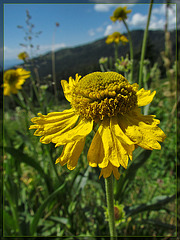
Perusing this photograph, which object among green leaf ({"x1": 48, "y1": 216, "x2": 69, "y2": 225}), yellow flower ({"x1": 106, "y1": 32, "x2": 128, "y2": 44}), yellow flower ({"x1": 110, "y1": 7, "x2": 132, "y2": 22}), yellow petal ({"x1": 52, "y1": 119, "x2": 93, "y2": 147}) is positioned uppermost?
yellow flower ({"x1": 110, "y1": 7, "x2": 132, "y2": 22})

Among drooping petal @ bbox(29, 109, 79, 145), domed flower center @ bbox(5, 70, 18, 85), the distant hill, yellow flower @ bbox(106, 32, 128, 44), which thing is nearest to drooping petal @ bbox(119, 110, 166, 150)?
drooping petal @ bbox(29, 109, 79, 145)

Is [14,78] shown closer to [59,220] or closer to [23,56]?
[23,56]

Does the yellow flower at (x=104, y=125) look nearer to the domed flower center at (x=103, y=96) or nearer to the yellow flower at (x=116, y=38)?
the domed flower center at (x=103, y=96)

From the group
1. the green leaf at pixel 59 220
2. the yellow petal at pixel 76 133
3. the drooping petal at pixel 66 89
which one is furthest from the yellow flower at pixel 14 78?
the green leaf at pixel 59 220

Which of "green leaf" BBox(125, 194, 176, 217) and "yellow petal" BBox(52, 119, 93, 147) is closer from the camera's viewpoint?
"yellow petal" BBox(52, 119, 93, 147)

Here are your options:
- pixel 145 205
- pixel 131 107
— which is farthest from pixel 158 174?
pixel 131 107

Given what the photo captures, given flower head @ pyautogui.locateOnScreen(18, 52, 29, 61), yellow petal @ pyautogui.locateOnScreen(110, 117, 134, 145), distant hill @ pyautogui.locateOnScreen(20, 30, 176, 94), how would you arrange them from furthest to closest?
1. flower head @ pyautogui.locateOnScreen(18, 52, 29, 61)
2. distant hill @ pyautogui.locateOnScreen(20, 30, 176, 94)
3. yellow petal @ pyautogui.locateOnScreen(110, 117, 134, 145)

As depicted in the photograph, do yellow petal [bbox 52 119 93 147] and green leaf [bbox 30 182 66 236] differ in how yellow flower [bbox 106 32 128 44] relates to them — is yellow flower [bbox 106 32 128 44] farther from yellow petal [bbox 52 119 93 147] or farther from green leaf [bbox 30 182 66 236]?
green leaf [bbox 30 182 66 236]

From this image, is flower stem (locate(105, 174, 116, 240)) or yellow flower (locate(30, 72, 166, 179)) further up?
yellow flower (locate(30, 72, 166, 179))

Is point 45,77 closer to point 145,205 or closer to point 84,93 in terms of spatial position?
point 84,93
